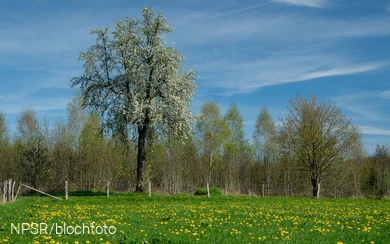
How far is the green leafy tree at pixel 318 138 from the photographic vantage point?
149ft

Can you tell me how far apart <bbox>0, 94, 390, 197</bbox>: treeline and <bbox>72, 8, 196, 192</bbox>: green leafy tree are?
5.16ft

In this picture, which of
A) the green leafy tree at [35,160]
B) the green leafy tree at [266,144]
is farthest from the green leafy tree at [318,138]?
the green leafy tree at [35,160]

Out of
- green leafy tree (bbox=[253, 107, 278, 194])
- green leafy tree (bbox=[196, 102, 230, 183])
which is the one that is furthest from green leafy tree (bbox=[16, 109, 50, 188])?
green leafy tree (bbox=[253, 107, 278, 194])

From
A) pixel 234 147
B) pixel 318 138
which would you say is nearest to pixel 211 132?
pixel 234 147

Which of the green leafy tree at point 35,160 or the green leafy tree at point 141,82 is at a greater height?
the green leafy tree at point 141,82

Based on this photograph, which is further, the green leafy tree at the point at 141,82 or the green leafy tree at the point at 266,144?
the green leafy tree at the point at 266,144

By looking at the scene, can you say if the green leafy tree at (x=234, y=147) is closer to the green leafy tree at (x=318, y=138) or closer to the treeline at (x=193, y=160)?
the treeline at (x=193, y=160)

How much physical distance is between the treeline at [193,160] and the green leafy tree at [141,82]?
1.57 meters

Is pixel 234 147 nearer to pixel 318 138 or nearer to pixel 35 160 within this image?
pixel 318 138

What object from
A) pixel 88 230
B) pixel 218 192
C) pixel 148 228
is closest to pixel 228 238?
pixel 148 228

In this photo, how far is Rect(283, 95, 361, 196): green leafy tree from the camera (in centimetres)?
4550

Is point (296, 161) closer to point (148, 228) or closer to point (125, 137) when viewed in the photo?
point (125, 137)

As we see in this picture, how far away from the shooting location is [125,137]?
40.4 m

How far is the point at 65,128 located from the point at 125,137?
77.7 feet
